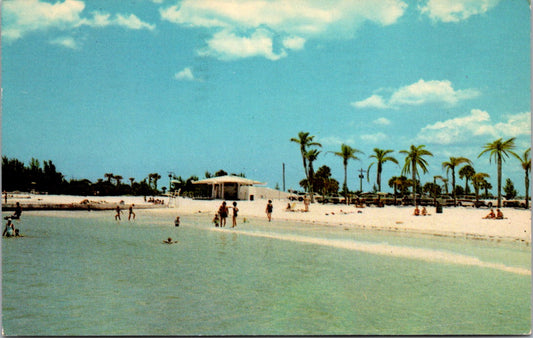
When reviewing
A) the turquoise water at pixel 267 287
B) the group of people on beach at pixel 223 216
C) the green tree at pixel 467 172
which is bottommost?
the turquoise water at pixel 267 287

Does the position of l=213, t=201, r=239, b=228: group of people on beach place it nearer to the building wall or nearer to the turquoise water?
the turquoise water

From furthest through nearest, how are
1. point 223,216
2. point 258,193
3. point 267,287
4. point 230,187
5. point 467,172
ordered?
point 258,193
point 230,187
point 467,172
point 223,216
point 267,287

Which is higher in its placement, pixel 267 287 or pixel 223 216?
pixel 223 216

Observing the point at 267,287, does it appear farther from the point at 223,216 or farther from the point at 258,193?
the point at 258,193

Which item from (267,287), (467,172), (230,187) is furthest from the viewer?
(230,187)

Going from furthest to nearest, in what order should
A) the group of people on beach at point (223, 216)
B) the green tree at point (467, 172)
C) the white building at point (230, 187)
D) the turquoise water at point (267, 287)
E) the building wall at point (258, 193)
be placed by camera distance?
the building wall at point (258, 193) < the white building at point (230, 187) < the green tree at point (467, 172) < the group of people on beach at point (223, 216) < the turquoise water at point (267, 287)

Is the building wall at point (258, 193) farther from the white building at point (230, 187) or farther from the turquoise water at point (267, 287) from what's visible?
the turquoise water at point (267, 287)

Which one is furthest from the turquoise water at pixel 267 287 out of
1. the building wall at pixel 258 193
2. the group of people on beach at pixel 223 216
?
the building wall at pixel 258 193

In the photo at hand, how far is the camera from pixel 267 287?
1020 cm

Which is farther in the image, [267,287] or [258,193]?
[258,193]

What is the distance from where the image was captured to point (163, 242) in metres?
18.5

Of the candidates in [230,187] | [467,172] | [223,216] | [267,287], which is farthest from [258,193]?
[267,287]

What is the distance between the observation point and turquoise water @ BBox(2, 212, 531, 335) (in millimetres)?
7727

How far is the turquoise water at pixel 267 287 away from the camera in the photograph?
7.73m
